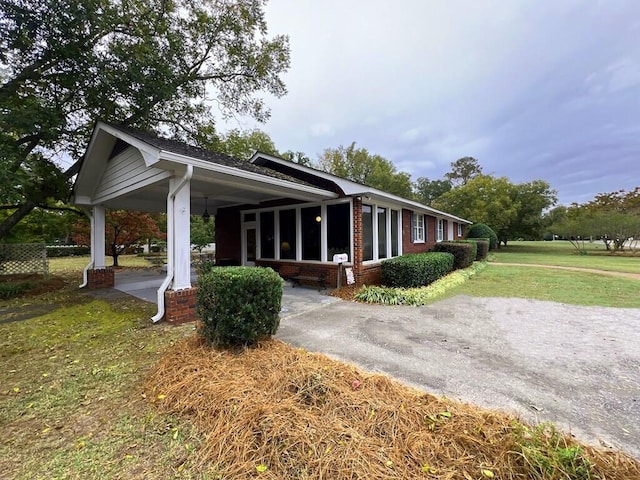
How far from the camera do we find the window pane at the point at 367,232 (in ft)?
29.3

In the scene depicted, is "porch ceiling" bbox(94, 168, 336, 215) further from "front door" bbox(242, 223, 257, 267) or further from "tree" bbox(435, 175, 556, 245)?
"tree" bbox(435, 175, 556, 245)

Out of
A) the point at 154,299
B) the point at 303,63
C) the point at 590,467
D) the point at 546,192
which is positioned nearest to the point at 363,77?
the point at 303,63

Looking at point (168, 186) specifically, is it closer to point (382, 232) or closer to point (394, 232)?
point (382, 232)

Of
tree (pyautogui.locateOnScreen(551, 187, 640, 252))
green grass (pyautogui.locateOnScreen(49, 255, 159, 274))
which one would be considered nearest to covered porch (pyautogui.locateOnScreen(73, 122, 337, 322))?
green grass (pyautogui.locateOnScreen(49, 255, 159, 274))

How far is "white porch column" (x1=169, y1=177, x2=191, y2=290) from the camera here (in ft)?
17.4

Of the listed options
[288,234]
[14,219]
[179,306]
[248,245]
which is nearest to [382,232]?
[288,234]

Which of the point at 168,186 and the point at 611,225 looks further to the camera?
the point at 611,225

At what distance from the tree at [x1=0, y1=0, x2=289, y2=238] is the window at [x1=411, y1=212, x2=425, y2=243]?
30.0 ft

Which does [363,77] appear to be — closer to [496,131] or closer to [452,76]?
[452,76]

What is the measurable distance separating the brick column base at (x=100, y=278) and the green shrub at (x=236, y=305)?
769 centimetres

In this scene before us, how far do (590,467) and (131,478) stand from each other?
3.05 m

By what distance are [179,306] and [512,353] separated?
5731 mm

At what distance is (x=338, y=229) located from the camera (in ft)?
29.1

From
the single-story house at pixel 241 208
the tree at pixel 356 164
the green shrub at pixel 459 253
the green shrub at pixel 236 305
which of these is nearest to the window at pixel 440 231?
the green shrub at pixel 459 253
